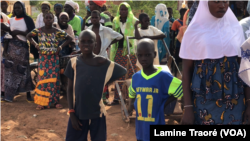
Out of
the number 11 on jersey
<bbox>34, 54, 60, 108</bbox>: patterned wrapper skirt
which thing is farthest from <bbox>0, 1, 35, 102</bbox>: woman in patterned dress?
the number 11 on jersey

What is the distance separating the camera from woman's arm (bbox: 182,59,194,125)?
253 cm

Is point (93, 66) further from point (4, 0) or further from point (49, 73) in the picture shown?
point (4, 0)

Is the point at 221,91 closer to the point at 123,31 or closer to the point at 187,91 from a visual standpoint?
the point at 187,91

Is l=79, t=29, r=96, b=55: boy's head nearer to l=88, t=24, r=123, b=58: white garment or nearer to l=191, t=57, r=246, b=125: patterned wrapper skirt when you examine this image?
l=191, t=57, r=246, b=125: patterned wrapper skirt

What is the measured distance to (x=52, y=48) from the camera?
6.18 metres

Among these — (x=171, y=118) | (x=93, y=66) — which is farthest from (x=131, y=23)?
(x=93, y=66)

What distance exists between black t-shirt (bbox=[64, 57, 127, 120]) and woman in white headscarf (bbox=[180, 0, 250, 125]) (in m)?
1.00

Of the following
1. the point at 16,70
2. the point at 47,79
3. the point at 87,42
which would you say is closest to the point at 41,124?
the point at 47,79

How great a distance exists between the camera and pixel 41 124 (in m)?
5.41

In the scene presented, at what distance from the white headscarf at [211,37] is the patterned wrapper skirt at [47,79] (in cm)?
412

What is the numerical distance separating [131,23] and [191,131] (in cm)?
443

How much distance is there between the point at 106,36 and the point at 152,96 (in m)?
3.51

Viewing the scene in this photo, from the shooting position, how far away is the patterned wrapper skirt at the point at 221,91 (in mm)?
2488

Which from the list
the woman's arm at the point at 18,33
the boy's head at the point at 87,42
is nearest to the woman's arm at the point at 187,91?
the boy's head at the point at 87,42
